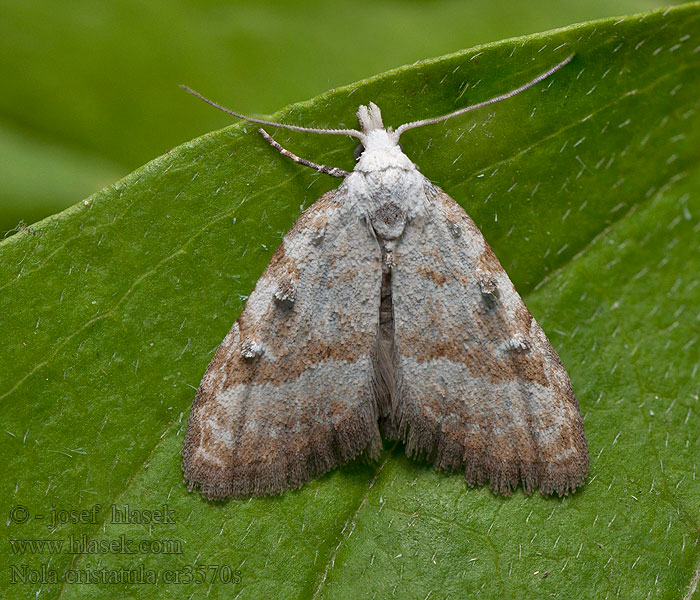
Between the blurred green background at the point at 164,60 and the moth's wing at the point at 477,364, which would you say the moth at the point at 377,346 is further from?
the blurred green background at the point at 164,60

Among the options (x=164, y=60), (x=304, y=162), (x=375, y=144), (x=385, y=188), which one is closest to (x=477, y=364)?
Result: (x=385, y=188)

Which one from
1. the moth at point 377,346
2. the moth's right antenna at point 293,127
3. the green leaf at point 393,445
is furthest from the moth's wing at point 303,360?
the moth's right antenna at point 293,127

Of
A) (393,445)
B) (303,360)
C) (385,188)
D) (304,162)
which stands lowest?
(393,445)

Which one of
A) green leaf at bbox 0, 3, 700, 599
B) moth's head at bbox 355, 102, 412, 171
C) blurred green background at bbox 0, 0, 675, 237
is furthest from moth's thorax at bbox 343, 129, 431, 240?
blurred green background at bbox 0, 0, 675, 237

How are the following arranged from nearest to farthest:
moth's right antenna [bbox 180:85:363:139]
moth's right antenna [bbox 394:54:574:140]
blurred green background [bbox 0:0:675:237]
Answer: moth's right antenna [bbox 180:85:363:139] < moth's right antenna [bbox 394:54:574:140] < blurred green background [bbox 0:0:675:237]

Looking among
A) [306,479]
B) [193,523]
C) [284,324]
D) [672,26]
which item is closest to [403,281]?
[284,324]

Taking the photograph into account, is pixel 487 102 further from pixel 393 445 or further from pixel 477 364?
pixel 393 445

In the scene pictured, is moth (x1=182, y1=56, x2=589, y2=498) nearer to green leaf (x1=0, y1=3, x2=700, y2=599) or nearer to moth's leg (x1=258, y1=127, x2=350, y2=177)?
Result: moth's leg (x1=258, y1=127, x2=350, y2=177)
